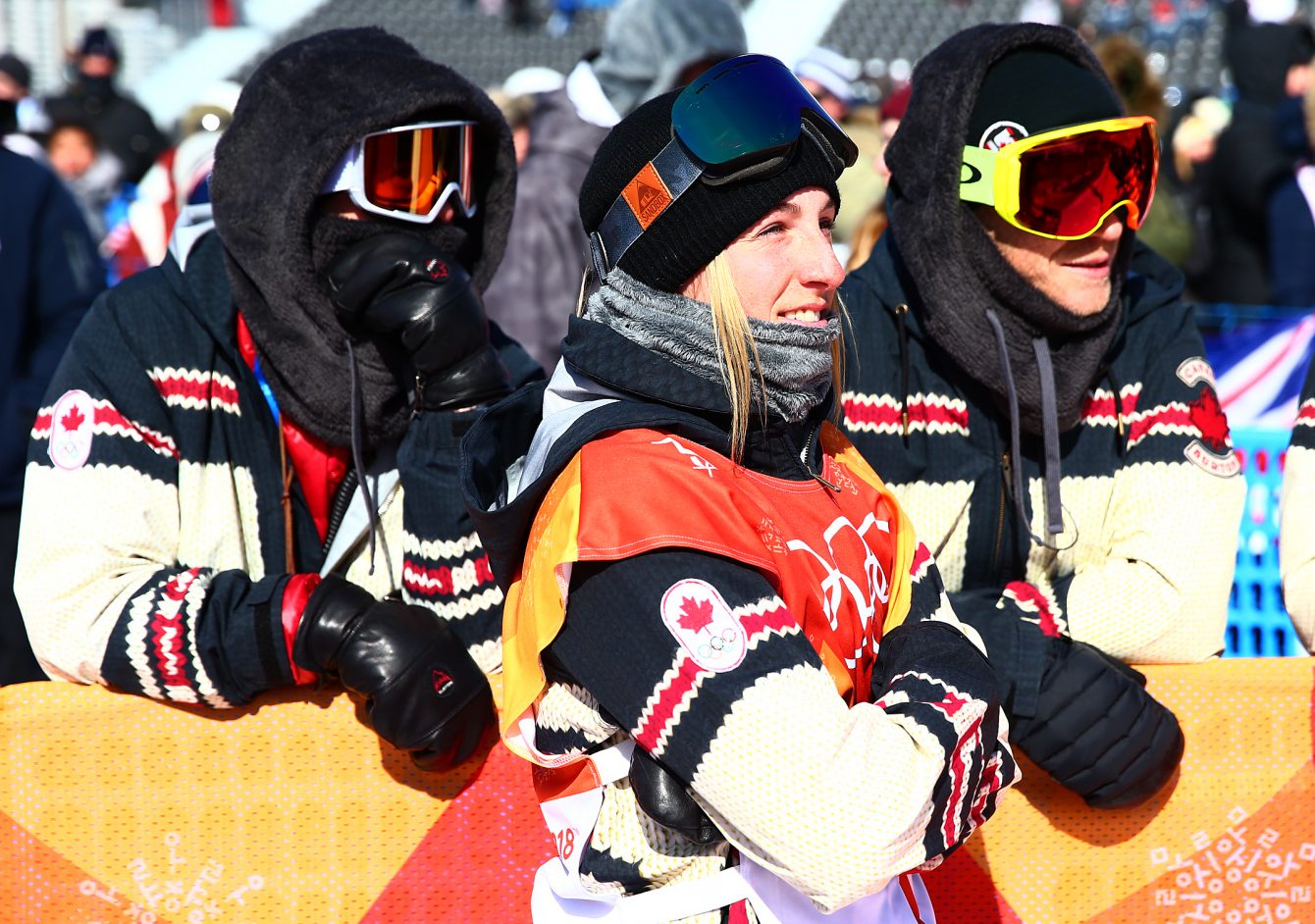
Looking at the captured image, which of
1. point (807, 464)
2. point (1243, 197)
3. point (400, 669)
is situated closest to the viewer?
point (807, 464)

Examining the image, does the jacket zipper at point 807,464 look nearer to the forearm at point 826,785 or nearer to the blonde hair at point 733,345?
the blonde hair at point 733,345

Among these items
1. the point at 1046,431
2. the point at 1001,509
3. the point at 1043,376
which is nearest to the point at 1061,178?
the point at 1043,376

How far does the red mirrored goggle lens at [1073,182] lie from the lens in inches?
106

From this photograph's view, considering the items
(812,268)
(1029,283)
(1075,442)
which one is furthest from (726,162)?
(1075,442)

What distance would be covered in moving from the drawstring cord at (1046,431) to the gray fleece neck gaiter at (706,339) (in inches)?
33.5

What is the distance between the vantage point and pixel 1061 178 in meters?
2.71

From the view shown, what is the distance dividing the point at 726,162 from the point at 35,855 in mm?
1648

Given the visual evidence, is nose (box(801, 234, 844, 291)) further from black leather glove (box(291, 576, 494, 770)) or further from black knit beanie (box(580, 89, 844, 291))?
black leather glove (box(291, 576, 494, 770))

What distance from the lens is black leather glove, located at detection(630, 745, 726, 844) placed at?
1.79m

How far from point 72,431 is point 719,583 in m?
1.36

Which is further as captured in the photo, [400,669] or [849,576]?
[400,669]

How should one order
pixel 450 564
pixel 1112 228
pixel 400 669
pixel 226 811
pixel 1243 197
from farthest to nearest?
1. pixel 1243 197
2. pixel 1112 228
3. pixel 450 564
4. pixel 226 811
5. pixel 400 669

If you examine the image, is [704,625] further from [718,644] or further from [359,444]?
[359,444]

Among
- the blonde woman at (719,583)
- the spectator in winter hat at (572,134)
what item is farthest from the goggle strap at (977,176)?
the spectator in winter hat at (572,134)
